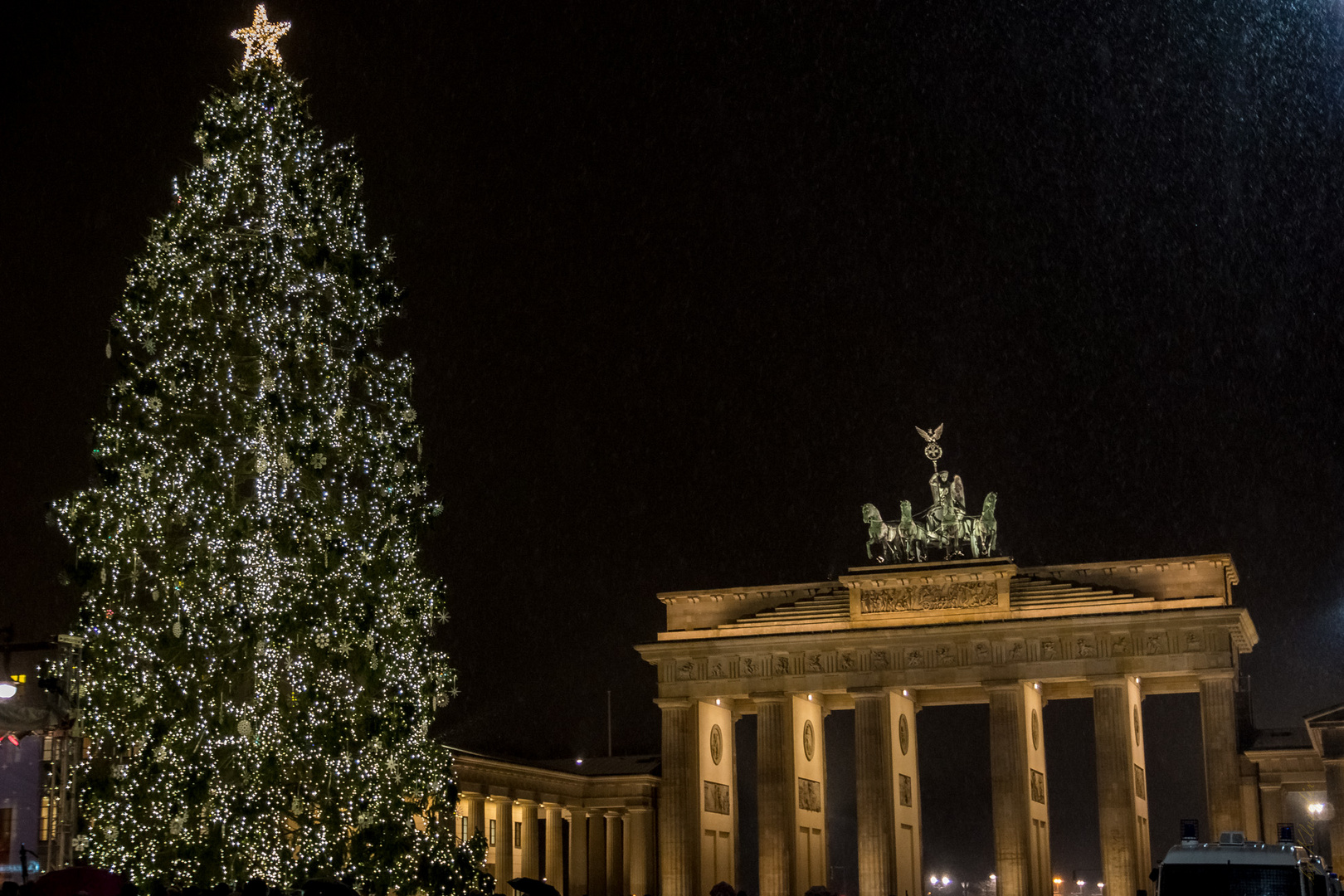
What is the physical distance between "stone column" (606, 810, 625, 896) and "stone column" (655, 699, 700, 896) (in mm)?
7983

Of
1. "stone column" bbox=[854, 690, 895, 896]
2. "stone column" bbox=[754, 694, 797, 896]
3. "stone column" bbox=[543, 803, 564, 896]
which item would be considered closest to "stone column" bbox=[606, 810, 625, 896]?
"stone column" bbox=[543, 803, 564, 896]

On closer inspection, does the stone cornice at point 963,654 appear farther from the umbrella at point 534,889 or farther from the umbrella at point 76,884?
the umbrella at point 534,889

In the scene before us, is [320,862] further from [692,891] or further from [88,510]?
[692,891]

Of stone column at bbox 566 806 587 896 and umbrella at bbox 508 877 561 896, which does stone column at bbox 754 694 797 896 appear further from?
umbrella at bbox 508 877 561 896

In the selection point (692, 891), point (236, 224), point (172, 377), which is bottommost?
point (692, 891)

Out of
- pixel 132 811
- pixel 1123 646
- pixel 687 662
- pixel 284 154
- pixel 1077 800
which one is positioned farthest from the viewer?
pixel 1077 800

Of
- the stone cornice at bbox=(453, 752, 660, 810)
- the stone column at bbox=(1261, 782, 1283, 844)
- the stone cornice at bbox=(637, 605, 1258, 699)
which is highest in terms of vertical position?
the stone cornice at bbox=(637, 605, 1258, 699)

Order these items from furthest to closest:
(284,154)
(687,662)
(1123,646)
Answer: (687,662) → (1123,646) → (284,154)

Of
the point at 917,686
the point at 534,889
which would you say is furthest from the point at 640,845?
the point at 534,889

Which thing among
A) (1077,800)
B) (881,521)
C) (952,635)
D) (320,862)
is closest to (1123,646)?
(952,635)

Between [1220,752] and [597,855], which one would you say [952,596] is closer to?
[1220,752]

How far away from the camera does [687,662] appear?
6488 centimetres

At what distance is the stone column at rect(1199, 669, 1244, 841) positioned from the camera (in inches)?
2189

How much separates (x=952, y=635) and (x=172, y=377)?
1673 inches
